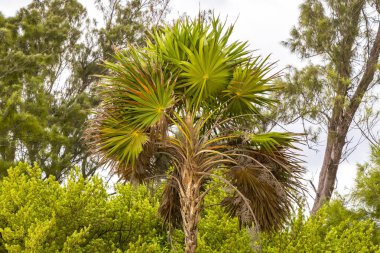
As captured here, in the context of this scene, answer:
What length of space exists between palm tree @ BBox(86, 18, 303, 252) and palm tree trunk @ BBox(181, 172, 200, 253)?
1 cm

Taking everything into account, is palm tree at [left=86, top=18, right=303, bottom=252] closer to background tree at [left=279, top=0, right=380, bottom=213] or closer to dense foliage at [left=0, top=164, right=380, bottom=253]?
dense foliage at [left=0, top=164, right=380, bottom=253]

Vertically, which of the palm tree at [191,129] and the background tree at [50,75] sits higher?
the background tree at [50,75]

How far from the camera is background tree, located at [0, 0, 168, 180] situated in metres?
18.2

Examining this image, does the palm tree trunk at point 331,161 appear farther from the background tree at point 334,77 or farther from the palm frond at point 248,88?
the palm frond at point 248,88

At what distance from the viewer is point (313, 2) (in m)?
21.4

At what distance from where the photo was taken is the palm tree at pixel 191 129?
8.34m

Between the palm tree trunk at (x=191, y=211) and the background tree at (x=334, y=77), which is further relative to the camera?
the background tree at (x=334, y=77)

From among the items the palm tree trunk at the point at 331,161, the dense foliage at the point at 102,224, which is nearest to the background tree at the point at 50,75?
the dense foliage at the point at 102,224

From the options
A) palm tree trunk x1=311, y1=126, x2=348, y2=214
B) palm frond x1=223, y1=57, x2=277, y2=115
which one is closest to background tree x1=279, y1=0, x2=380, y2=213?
palm tree trunk x1=311, y1=126, x2=348, y2=214

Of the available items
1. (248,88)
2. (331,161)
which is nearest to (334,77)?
(331,161)

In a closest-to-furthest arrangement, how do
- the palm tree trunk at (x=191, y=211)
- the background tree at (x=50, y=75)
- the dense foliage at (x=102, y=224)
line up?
the palm tree trunk at (x=191, y=211), the dense foliage at (x=102, y=224), the background tree at (x=50, y=75)

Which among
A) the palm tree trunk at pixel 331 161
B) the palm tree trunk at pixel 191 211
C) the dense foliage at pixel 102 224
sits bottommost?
the palm tree trunk at pixel 191 211

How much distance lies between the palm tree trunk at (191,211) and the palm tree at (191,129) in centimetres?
1

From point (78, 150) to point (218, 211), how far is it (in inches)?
384
